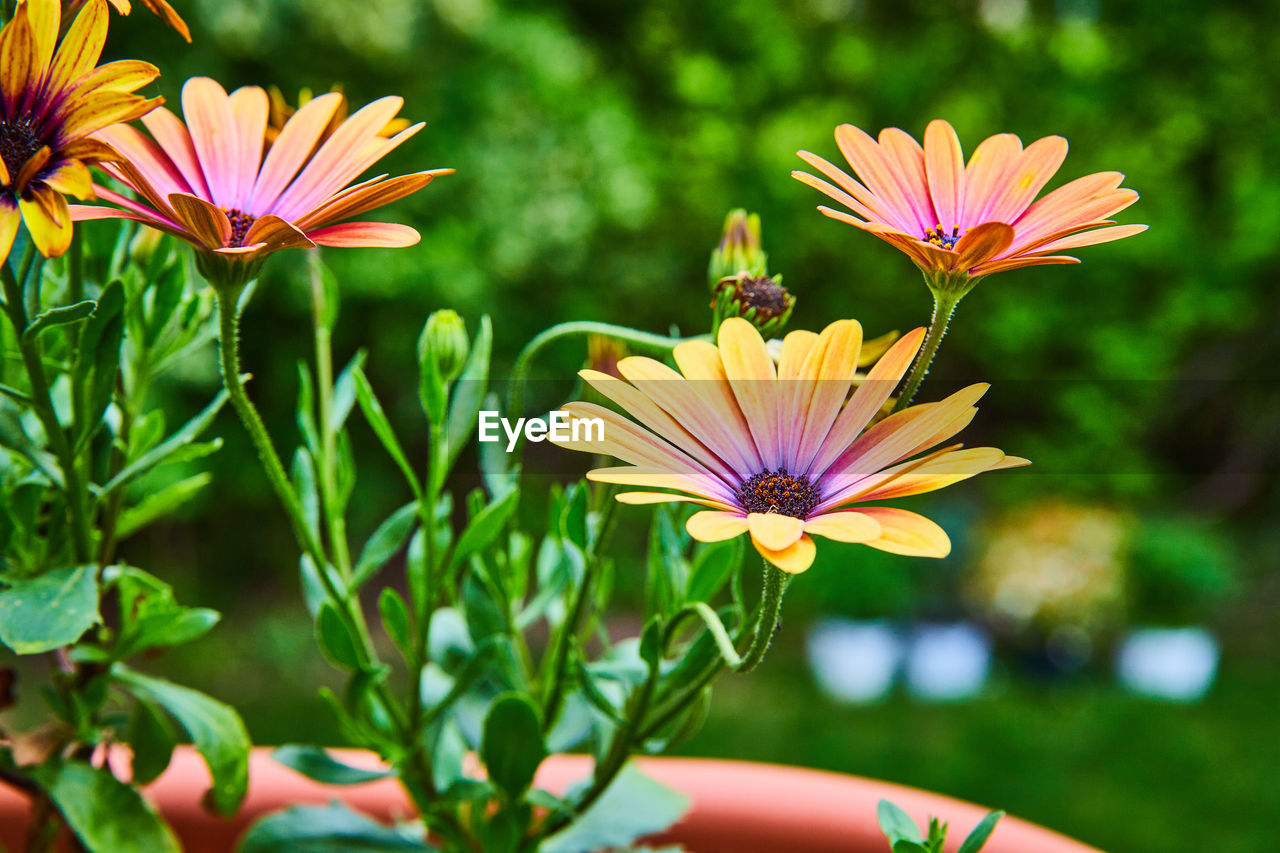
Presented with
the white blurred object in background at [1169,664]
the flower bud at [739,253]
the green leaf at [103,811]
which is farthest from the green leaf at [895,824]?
the white blurred object in background at [1169,664]

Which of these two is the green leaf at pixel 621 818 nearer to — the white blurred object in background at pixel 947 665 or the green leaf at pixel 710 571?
the green leaf at pixel 710 571

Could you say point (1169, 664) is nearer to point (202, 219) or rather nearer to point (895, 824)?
point (895, 824)

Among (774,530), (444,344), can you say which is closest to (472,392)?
(444,344)

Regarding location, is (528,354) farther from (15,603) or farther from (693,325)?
(693,325)

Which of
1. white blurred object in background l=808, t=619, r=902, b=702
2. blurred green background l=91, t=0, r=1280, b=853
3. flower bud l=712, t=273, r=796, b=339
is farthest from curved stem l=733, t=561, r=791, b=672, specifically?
white blurred object in background l=808, t=619, r=902, b=702

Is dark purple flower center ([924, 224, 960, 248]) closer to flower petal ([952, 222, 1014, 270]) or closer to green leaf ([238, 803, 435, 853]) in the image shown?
flower petal ([952, 222, 1014, 270])
